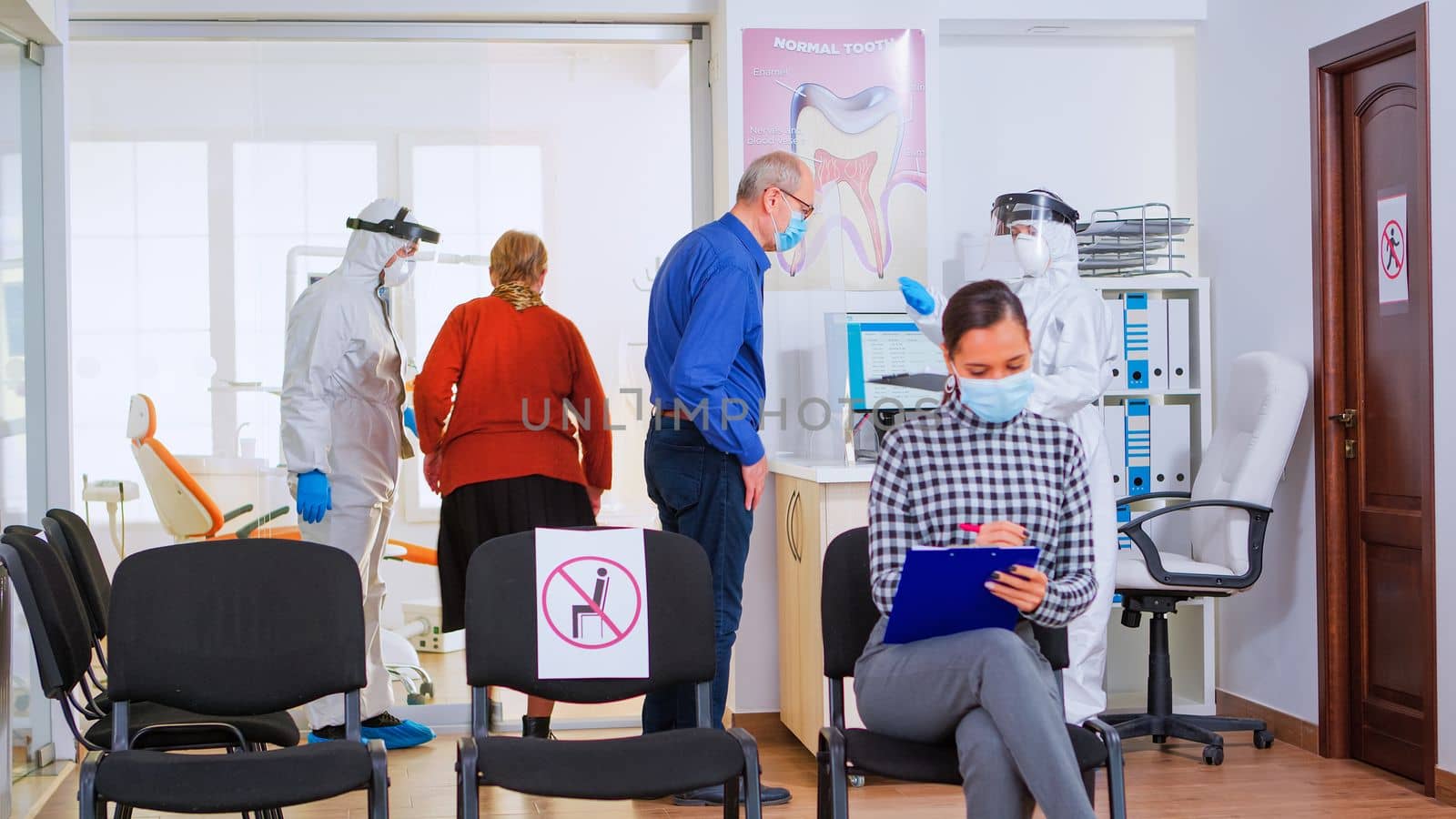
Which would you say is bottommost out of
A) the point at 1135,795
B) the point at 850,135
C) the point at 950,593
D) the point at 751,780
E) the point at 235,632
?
the point at 1135,795

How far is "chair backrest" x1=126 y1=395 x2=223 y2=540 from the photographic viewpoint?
4.23 metres

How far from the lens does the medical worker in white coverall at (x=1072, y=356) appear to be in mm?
3473

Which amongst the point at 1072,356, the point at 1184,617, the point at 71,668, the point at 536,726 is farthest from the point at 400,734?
the point at 1184,617

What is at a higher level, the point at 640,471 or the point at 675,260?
the point at 675,260

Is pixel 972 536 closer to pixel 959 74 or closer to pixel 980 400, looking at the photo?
pixel 980 400

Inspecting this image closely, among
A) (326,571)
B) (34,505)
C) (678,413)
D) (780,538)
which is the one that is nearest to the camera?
(326,571)

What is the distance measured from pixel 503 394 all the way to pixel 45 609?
55.3 inches

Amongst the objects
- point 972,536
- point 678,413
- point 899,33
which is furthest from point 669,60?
point 972,536

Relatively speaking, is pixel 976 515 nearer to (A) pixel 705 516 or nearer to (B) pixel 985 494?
(B) pixel 985 494

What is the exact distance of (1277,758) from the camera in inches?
156

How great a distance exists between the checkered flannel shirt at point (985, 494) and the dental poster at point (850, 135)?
2003 mm

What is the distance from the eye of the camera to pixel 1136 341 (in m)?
4.42


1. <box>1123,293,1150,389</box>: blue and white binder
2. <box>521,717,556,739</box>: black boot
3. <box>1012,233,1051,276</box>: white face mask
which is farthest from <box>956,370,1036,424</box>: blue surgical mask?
<box>1123,293,1150,389</box>: blue and white binder

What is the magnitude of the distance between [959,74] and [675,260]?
1967mm
